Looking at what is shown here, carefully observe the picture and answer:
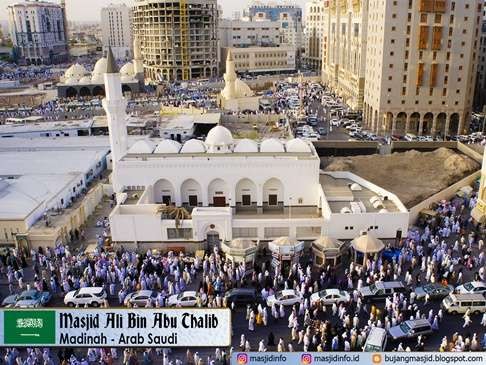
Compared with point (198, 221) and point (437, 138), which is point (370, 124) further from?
point (198, 221)

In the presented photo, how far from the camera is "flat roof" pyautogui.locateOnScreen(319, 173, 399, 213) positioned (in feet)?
95.0

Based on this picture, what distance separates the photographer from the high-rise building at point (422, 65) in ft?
167

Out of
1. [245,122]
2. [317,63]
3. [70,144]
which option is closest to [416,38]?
[245,122]

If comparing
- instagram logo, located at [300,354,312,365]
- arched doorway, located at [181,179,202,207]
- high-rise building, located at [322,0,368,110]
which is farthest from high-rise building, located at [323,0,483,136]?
instagram logo, located at [300,354,312,365]

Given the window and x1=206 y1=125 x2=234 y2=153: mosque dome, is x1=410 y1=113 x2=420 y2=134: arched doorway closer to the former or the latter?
x1=206 y1=125 x2=234 y2=153: mosque dome

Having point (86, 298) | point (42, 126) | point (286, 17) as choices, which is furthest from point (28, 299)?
point (286, 17)

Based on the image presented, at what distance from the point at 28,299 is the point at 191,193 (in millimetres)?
12931

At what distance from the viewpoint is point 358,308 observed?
21.4m

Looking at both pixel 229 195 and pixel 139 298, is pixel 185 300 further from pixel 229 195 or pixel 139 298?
pixel 229 195

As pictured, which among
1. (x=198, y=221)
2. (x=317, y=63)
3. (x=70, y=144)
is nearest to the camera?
Result: (x=198, y=221)

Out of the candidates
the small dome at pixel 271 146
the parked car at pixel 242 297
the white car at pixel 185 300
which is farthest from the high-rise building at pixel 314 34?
the white car at pixel 185 300

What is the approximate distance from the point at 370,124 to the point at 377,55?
8148 millimetres

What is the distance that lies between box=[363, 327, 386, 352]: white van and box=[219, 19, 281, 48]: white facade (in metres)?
108

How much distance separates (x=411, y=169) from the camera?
128 ft
